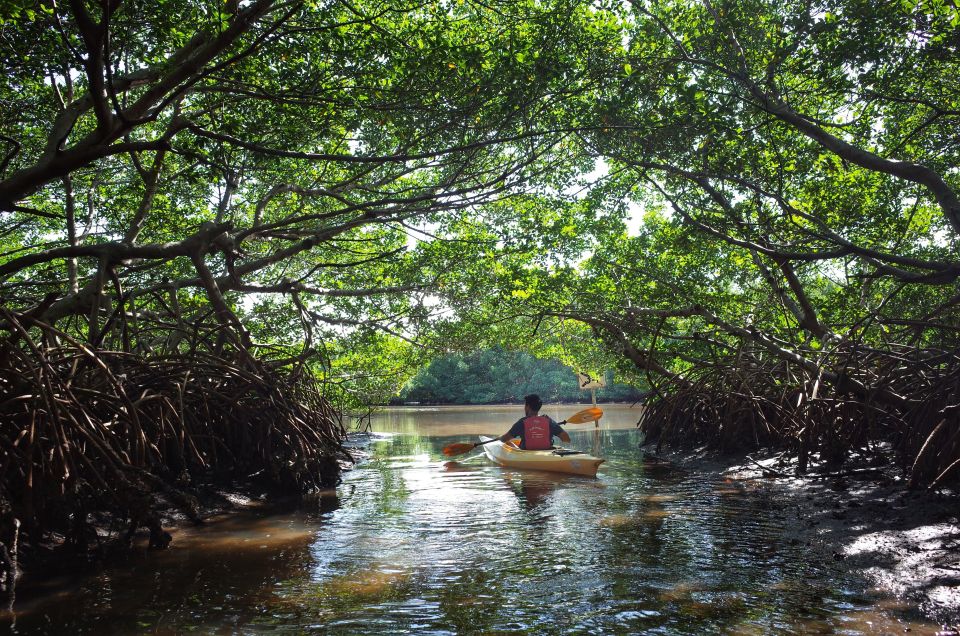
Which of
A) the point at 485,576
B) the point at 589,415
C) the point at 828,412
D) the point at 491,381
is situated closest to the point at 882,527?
the point at 828,412

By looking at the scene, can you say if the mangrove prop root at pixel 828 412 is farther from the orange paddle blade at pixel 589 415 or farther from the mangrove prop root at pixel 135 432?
the mangrove prop root at pixel 135 432

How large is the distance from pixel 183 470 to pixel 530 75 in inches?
167

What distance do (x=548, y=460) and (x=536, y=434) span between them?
804mm

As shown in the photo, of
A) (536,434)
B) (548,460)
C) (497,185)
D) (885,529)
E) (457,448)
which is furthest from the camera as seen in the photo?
(457,448)

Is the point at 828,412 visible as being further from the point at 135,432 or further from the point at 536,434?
the point at 135,432

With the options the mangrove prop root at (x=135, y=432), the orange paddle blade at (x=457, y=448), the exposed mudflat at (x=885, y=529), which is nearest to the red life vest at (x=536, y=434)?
the orange paddle blade at (x=457, y=448)

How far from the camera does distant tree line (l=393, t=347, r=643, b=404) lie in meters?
33.8

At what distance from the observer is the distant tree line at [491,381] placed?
3384 cm

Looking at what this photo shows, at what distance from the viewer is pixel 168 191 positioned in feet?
30.3

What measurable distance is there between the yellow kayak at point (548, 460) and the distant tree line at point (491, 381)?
24132 millimetres

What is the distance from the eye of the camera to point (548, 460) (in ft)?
26.8

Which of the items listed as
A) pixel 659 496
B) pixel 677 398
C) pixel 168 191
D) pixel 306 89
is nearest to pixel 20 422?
pixel 306 89

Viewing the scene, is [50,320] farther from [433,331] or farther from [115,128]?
[433,331]

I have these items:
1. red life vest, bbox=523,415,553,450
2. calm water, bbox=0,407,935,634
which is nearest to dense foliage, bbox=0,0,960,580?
calm water, bbox=0,407,935,634
